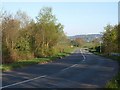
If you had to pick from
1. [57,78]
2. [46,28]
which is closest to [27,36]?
[46,28]

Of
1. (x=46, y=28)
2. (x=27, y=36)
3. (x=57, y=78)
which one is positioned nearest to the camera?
(x=57, y=78)

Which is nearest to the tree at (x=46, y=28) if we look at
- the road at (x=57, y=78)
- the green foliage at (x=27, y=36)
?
the green foliage at (x=27, y=36)

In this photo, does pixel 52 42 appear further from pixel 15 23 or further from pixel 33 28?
pixel 15 23

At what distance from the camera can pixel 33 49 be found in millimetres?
58562

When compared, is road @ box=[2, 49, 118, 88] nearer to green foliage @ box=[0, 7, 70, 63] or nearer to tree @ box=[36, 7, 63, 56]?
green foliage @ box=[0, 7, 70, 63]

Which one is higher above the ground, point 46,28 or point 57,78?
point 46,28

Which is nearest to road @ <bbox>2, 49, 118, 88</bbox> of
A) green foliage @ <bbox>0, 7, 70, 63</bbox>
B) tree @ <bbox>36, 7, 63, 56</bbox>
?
green foliage @ <bbox>0, 7, 70, 63</bbox>

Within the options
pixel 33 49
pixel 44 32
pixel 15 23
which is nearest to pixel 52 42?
pixel 44 32

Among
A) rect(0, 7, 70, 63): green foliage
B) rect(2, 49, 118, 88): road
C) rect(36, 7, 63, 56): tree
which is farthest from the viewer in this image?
rect(36, 7, 63, 56): tree

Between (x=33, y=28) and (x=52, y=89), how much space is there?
48.7 meters

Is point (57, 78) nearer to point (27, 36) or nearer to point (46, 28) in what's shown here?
point (27, 36)

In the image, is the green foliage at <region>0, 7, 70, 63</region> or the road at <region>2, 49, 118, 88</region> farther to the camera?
the green foliage at <region>0, 7, 70, 63</region>

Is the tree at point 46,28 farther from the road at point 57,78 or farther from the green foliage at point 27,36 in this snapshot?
the road at point 57,78

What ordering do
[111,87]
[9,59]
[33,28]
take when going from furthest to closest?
[33,28] < [9,59] < [111,87]
